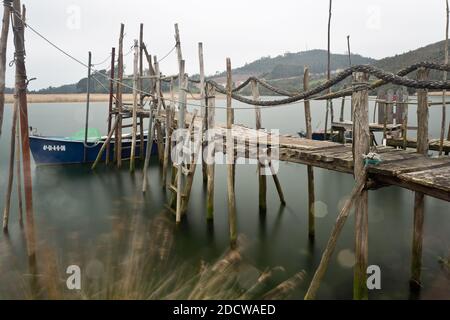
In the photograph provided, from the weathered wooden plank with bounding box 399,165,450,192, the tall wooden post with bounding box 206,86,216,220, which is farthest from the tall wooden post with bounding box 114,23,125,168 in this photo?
the weathered wooden plank with bounding box 399,165,450,192

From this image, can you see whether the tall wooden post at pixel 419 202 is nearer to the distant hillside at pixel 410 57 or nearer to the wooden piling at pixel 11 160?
the wooden piling at pixel 11 160

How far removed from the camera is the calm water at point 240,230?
8039mm

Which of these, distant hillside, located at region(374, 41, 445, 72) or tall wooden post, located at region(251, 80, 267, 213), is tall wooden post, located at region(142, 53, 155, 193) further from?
distant hillside, located at region(374, 41, 445, 72)

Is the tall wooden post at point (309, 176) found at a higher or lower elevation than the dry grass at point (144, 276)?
higher

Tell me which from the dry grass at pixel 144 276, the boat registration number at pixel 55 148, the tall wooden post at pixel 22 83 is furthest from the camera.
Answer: the boat registration number at pixel 55 148

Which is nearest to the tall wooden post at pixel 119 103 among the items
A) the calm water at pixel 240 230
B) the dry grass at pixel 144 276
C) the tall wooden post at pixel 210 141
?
the calm water at pixel 240 230

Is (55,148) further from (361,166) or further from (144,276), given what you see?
(361,166)

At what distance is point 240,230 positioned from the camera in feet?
35.1

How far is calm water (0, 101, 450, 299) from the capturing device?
804 cm

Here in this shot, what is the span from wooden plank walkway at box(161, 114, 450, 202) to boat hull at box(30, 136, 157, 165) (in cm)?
1235

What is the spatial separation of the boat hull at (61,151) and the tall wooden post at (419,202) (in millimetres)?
15790

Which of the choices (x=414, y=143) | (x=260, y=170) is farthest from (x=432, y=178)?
(x=414, y=143)

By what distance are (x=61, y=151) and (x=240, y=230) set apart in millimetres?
12246
